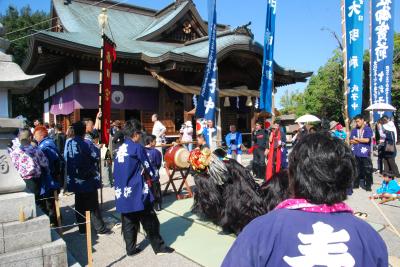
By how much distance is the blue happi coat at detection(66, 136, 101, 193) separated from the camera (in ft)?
14.9

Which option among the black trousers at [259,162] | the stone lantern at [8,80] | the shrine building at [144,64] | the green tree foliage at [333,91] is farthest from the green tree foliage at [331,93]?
the stone lantern at [8,80]

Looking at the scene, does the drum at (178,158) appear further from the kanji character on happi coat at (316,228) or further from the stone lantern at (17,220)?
the kanji character on happi coat at (316,228)

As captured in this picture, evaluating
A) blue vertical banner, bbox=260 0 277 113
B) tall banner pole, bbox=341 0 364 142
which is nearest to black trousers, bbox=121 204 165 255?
blue vertical banner, bbox=260 0 277 113

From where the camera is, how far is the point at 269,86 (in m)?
7.78

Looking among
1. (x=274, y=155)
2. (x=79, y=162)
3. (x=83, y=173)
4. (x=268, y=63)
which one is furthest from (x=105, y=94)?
(x=268, y=63)

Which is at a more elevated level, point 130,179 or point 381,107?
point 381,107

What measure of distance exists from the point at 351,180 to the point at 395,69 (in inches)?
1078

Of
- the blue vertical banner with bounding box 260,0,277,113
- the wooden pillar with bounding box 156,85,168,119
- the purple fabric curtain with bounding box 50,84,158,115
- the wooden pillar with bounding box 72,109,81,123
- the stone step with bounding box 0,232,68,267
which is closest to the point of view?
the stone step with bounding box 0,232,68,267

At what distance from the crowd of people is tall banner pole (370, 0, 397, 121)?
5.23 ft

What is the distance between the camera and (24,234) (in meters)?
3.07

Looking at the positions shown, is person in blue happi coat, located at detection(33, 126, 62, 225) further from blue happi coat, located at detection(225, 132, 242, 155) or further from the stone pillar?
blue happi coat, located at detection(225, 132, 242, 155)

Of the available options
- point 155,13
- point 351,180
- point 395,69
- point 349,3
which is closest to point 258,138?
point 349,3

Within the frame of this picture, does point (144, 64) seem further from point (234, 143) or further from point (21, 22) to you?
point (21, 22)

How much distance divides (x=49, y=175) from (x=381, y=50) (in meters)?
9.66
